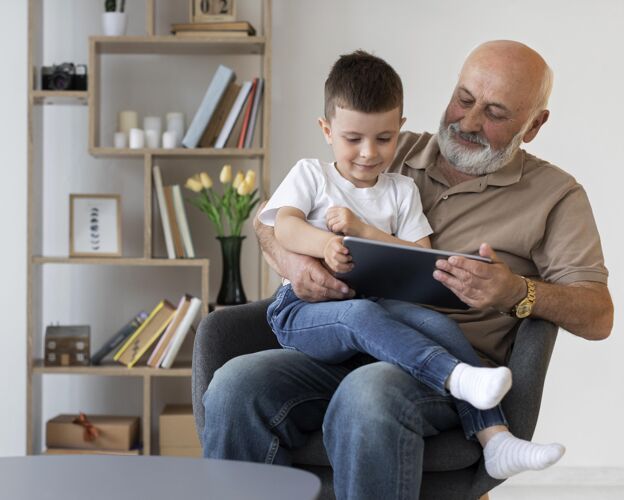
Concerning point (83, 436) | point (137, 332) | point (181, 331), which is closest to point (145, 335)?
point (137, 332)

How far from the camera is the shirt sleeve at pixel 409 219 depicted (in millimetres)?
2059

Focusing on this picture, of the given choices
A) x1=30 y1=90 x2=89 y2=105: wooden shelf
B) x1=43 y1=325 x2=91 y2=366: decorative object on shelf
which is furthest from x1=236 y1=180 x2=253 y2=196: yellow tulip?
x1=43 y1=325 x2=91 y2=366: decorative object on shelf

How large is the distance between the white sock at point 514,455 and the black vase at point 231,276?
64.7 inches

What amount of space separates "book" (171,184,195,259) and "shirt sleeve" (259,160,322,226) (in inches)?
50.1

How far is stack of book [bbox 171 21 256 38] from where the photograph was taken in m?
3.25

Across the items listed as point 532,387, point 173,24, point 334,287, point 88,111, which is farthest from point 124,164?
point 532,387

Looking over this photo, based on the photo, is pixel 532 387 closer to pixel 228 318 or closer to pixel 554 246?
pixel 554 246

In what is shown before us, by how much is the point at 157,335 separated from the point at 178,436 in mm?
357

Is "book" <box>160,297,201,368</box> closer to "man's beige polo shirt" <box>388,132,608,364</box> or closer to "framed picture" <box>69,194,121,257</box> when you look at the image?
"framed picture" <box>69,194,121,257</box>

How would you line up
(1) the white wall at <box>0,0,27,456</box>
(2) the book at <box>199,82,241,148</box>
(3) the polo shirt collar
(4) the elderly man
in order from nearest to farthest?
(4) the elderly man
(3) the polo shirt collar
(2) the book at <box>199,82,241,148</box>
(1) the white wall at <box>0,0,27,456</box>

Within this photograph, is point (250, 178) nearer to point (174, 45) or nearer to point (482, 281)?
point (174, 45)

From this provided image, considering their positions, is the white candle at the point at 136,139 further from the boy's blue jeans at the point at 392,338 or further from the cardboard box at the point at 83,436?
the boy's blue jeans at the point at 392,338

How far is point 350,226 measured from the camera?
1.88m

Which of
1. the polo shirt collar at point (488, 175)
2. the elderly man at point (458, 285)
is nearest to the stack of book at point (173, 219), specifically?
the elderly man at point (458, 285)
